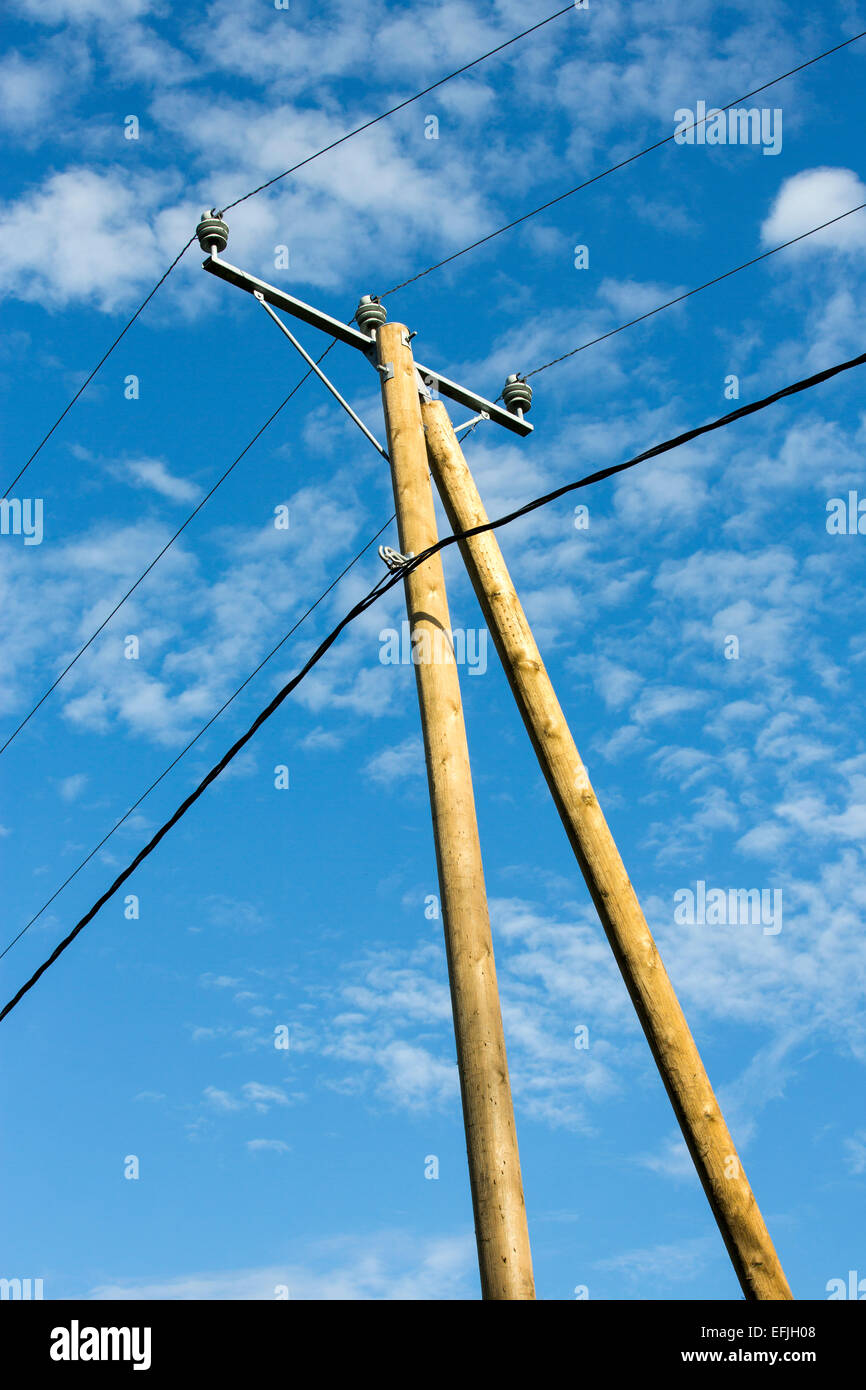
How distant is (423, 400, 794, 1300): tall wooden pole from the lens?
4.79 metres

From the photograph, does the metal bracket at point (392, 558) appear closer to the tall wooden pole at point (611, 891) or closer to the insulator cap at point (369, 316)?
the tall wooden pole at point (611, 891)

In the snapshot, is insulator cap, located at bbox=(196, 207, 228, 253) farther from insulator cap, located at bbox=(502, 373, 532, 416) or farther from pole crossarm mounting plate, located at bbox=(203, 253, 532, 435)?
insulator cap, located at bbox=(502, 373, 532, 416)

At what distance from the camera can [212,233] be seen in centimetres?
697

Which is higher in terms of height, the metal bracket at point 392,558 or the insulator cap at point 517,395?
the insulator cap at point 517,395

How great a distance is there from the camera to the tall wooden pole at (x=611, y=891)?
479 centimetres

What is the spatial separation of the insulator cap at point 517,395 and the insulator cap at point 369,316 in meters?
1.08

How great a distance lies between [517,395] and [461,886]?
382 centimetres

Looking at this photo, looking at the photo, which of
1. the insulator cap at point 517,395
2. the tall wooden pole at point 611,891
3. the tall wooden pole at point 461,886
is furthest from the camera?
the insulator cap at point 517,395

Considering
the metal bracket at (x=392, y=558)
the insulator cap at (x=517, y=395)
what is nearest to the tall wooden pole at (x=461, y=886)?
the metal bracket at (x=392, y=558)

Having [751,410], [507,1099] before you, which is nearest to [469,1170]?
[507,1099]

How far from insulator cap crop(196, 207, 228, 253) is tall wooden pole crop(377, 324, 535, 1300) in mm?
1195

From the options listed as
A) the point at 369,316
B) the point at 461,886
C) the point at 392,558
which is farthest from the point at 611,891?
the point at 369,316
